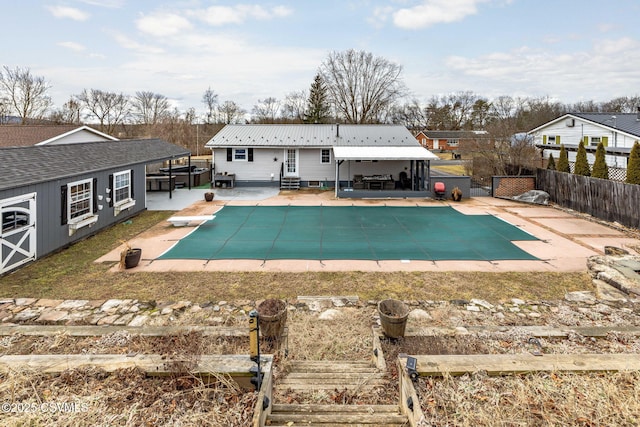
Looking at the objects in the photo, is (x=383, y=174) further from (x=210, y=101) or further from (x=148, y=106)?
(x=148, y=106)

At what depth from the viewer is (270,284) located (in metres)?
8.09

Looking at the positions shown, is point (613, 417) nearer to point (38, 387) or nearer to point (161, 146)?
point (38, 387)

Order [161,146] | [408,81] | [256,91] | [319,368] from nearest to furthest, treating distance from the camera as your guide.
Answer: [319,368]
[161,146]
[408,81]
[256,91]

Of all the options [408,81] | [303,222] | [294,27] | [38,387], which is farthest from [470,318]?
[408,81]

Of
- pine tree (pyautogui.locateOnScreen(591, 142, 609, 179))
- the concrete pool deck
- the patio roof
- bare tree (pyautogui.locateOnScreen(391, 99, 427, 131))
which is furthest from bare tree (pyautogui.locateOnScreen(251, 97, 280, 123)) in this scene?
pine tree (pyautogui.locateOnScreen(591, 142, 609, 179))

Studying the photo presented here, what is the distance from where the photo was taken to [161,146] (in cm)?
2078

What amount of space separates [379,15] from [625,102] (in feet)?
185

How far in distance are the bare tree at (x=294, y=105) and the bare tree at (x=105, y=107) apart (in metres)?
24.9

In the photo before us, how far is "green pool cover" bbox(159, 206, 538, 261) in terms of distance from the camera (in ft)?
33.9

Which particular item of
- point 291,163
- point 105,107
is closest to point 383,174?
point 291,163

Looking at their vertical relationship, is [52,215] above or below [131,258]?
above

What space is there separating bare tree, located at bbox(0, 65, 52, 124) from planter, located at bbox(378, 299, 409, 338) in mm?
48103

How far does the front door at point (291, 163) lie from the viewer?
76.3 ft

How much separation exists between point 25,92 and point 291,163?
37580 mm
